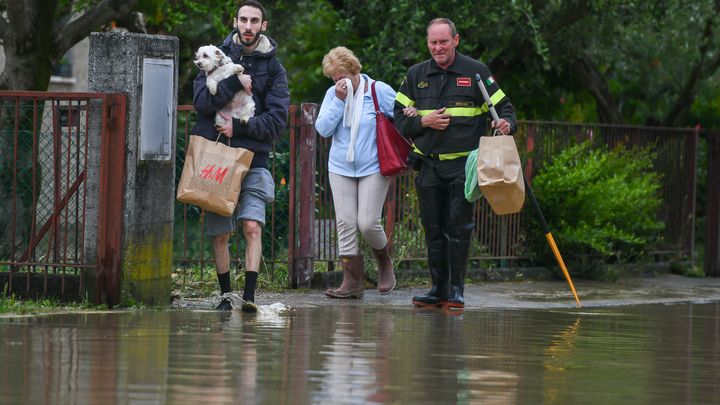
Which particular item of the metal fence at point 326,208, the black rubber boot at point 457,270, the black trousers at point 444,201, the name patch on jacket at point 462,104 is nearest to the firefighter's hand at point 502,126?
the name patch on jacket at point 462,104

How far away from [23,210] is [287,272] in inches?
101

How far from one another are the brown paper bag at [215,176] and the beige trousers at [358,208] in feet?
5.59

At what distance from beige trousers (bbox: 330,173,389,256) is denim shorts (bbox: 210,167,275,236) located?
4.68 feet

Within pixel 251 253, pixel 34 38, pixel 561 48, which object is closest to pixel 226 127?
pixel 251 253

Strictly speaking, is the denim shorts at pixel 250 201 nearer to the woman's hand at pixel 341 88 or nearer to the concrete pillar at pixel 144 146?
the concrete pillar at pixel 144 146

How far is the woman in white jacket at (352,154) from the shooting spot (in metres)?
11.8

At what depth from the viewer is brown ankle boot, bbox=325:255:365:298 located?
1198cm

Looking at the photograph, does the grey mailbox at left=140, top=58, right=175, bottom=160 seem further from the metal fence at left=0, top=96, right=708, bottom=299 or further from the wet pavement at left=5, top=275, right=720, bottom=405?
the wet pavement at left=5, top=275, right=720, bottom=405

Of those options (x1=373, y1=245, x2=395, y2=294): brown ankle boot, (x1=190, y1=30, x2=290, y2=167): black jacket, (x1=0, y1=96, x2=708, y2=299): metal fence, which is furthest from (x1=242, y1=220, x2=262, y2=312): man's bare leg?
(x1=373, y1=245, x2=395, y2=294): brown ankle boot

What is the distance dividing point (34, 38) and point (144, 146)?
3.74 meters

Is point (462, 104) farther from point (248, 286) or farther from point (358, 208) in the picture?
point (248, 286)

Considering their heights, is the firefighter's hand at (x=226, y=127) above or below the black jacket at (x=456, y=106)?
below

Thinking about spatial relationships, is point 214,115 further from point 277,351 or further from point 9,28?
point 9,28

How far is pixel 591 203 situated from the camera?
14.7 m
